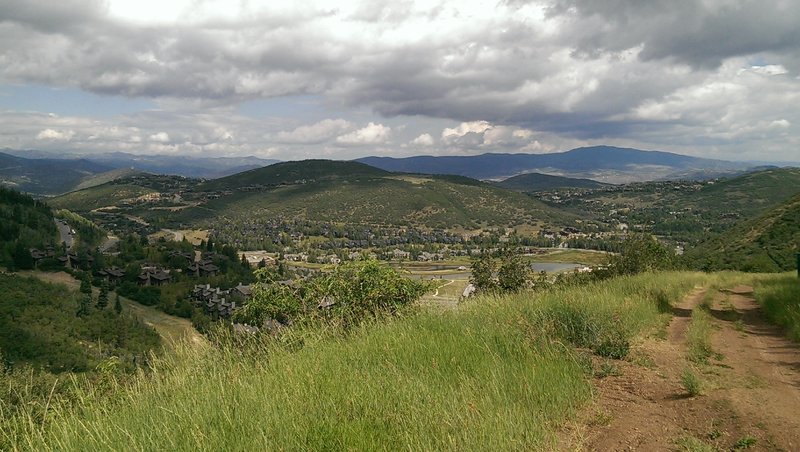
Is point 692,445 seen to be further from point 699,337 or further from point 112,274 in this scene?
point 112,274

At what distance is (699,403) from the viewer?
5477mm

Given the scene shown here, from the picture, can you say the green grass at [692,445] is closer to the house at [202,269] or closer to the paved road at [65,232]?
the house at [202,269]

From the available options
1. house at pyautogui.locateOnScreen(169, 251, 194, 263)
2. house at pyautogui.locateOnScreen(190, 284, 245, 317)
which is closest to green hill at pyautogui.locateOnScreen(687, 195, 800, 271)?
house at pyautogui.locateOnScreen(190, 284, 245, 317)

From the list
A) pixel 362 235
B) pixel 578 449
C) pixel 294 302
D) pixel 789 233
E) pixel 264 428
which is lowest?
pixel 362 235

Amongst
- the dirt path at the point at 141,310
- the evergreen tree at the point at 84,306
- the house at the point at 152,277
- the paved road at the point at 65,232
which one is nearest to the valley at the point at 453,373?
the evergreen tree at the point at 84,306

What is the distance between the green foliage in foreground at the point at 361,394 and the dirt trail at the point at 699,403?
399mm

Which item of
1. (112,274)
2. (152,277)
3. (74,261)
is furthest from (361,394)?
(74,261)

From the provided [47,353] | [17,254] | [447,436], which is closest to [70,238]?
[17,254]

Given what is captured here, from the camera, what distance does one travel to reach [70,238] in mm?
124625

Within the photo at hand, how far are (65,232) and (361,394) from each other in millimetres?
158403

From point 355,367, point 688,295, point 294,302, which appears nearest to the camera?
point 355,367

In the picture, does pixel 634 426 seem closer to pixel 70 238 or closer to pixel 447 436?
pixel 447 436

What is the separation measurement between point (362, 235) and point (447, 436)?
626ft

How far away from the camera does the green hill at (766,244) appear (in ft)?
155
